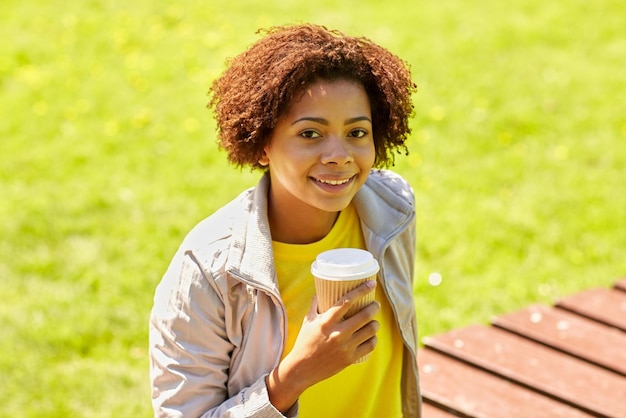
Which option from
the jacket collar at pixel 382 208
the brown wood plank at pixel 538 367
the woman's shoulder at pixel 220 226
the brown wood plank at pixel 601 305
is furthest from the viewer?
the brown wood plank at pixel 601 305

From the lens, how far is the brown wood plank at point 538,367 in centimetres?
309

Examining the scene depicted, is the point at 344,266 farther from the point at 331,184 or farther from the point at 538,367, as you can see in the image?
the point at 538,367

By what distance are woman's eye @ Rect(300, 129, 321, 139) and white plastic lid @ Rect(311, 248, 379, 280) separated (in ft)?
0.94

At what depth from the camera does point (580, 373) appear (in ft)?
10.7

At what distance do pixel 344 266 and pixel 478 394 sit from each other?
1245 millimetres

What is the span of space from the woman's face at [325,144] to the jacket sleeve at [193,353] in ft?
1.07

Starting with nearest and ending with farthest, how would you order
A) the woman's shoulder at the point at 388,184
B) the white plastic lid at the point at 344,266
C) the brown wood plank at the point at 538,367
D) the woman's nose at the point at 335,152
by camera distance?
the white plastic lid at the point at 344,266 → the woman's nose at the point at 335,152 → the woman's shoulder at the point at 388,184 → the brown wood plank at the point at 538,367

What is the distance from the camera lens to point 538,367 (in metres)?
3.29

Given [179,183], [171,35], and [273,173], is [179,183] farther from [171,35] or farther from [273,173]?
[273,173]

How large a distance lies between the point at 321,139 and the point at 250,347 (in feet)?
1.77

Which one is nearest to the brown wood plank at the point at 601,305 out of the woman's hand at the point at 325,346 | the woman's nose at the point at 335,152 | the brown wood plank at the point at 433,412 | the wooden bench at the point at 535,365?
the wooden bench at the point at 535,365

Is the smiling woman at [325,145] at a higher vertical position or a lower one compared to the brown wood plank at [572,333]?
higher

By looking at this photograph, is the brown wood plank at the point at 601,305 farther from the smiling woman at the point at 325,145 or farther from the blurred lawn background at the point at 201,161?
the smiling woman at the point at 325,145

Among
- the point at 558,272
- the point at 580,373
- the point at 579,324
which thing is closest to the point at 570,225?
the point at 558,272
